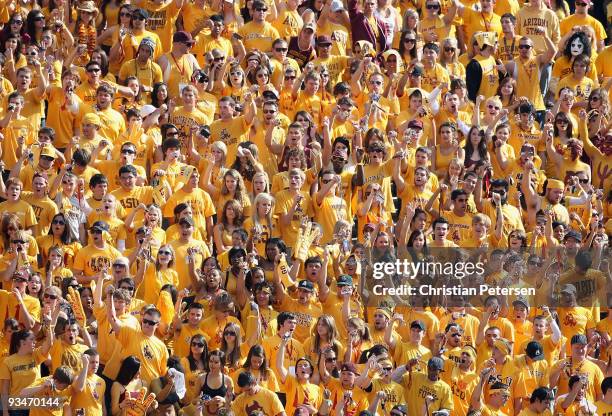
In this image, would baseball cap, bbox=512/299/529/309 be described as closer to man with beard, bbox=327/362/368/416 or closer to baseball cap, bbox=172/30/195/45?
man with beard, bbox=327/362/368/416

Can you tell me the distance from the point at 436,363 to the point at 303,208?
2604 mm

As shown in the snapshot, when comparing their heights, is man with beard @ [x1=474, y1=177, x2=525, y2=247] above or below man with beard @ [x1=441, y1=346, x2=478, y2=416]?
above

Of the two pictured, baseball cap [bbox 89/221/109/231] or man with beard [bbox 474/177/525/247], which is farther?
man with beard [bbox 474/177/525/247]

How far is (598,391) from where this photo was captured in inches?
814

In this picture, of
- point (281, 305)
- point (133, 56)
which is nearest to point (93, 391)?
point (281, 305)

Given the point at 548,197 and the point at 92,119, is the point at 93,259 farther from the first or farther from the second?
the point at 548,197

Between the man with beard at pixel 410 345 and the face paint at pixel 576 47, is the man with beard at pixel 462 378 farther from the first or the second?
the face paint at pixel 576 47

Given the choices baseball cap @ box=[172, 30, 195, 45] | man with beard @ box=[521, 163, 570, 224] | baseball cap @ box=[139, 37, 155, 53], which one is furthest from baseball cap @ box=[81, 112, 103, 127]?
man with beard @ box=[521, 163, 570, 224]

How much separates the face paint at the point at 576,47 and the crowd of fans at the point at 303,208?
125 mm

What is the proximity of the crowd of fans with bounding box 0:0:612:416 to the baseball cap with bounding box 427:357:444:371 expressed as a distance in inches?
0.8

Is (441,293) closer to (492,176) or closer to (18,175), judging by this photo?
(492,176)

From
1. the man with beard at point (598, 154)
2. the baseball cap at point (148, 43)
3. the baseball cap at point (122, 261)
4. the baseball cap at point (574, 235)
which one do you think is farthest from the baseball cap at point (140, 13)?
the baseball cap at point (574, 235)

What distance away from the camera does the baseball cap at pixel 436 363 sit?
20156 mm

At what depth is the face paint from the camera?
25469 mm
